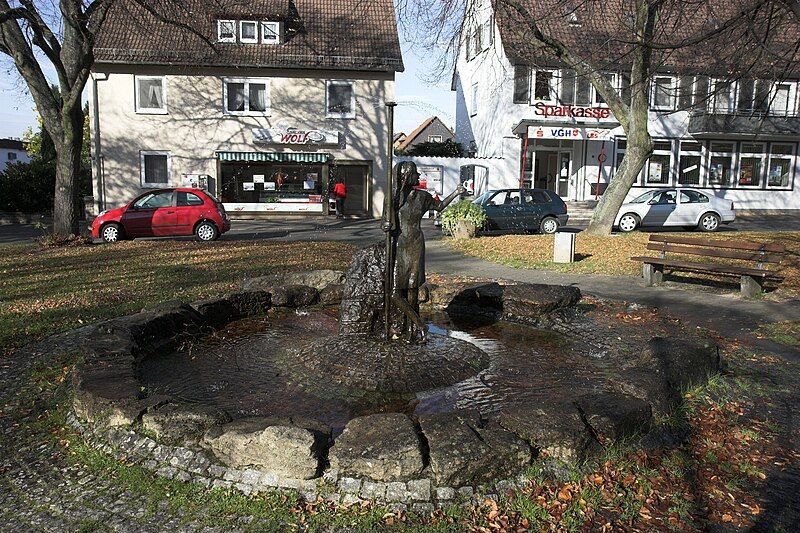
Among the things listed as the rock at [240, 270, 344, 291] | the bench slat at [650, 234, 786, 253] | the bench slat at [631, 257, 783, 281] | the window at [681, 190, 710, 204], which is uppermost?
the window at [681, 190, 710, 204]

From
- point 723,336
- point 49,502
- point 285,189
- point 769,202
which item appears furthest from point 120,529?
point 769,202

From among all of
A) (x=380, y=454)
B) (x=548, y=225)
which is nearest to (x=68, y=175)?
(x=548, y=225)

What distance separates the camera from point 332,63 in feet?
95.1

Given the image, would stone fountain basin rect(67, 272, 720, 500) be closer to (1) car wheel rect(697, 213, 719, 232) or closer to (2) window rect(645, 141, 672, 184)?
(1) car wheel rect(697, 213, 719, 232)

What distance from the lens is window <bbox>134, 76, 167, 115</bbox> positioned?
29016 mm

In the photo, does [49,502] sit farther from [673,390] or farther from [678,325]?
[678,325]

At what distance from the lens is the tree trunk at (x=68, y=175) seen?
17.1 m

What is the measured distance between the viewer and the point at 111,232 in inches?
734

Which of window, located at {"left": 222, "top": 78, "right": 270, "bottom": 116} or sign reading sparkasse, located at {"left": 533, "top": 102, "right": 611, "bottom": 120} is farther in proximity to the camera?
sign reading sparkasse, located at {"left": 533, "top": 102, "right": 611, "bottom": 120}

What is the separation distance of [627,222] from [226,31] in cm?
1964

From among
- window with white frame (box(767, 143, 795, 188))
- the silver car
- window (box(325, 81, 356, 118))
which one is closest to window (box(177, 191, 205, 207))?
window (box(325, 81, 356, 118))

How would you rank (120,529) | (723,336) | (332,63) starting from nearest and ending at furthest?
(120,529)
(723,336)
(332,63)

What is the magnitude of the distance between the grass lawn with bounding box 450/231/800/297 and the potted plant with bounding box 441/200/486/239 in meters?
0.48

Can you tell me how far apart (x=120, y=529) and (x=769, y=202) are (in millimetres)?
37080
